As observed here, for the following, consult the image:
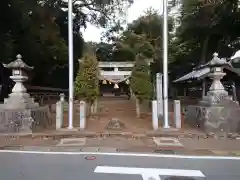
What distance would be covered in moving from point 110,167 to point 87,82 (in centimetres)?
1133

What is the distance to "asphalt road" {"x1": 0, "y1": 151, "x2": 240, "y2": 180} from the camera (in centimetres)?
645

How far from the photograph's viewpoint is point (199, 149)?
32.4ft

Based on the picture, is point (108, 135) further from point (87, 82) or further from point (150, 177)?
point (87, 82)

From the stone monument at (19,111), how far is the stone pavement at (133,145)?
116 cm

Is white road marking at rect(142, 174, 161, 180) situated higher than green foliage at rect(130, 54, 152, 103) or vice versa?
green foliage at rect(130, 54, 152, 103)

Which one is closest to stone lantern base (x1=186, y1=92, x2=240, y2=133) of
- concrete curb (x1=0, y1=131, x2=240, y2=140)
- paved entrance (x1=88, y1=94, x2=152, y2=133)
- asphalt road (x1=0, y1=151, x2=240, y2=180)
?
concrete curb (x1=0, y1=131, x2=240, y2=140)

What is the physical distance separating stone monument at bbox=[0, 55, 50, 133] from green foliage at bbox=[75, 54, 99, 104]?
448 centimetres

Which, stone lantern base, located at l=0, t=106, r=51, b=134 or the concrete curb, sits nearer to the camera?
the concrete curb

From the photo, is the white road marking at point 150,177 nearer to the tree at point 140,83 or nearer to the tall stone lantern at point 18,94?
the tall stone lantern at point 18,94

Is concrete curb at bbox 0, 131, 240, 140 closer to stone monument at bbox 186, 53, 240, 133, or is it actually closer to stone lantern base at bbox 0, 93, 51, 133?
stone lantern base at bbox 0, 93, 51, 133

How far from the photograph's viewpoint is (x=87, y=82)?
723 inches

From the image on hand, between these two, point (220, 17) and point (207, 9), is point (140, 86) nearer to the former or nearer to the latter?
point (207, 9)

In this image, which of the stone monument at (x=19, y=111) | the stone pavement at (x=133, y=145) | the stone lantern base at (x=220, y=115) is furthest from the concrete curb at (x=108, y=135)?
the stone lantern base at (x=220, y=115)

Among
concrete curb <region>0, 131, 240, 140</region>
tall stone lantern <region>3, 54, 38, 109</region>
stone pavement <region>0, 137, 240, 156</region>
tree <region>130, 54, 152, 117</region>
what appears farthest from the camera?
tree <region>130, 54, 152, 117</region>
